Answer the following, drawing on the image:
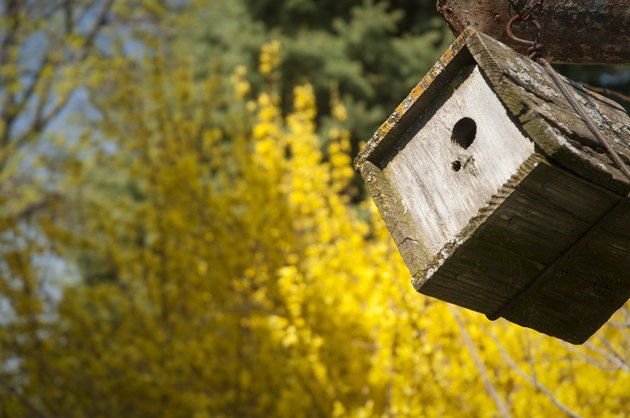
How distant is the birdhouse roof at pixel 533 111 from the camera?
1.19m

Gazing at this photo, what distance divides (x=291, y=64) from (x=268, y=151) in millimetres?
4760

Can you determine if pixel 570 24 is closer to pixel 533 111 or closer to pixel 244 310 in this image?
pixel 533 111

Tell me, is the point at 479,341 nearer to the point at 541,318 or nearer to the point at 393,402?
the point at 393,402

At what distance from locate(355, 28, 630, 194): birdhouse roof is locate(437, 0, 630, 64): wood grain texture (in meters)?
0.08

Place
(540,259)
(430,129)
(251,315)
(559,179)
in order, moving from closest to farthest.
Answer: (559,179)
(540,259)
(430,129)
(251,315)

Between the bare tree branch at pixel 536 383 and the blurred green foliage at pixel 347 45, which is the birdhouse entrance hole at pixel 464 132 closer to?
the bare tree branch at pixel 536 383

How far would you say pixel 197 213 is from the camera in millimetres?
4934

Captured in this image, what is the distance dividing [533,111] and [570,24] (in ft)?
1.07

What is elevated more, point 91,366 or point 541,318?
point 541,318

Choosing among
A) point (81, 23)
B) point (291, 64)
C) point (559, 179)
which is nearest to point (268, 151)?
point (559, 179)

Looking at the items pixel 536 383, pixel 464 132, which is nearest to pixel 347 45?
pixel 536 383

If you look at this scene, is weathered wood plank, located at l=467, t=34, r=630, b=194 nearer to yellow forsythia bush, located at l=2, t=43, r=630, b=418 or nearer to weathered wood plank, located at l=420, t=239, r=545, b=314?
weathered wood plank, located at l=420, t=239, r=545, b=314

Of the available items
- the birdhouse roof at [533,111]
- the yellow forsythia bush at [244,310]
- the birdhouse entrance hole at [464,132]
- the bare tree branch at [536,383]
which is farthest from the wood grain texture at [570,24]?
the yellow forsythia bush at [244,310]

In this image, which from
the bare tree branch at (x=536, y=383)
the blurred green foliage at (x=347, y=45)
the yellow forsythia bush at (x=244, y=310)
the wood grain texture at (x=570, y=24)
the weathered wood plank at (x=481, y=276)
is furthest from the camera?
the blurred green foliage at (x=347, y=45)
